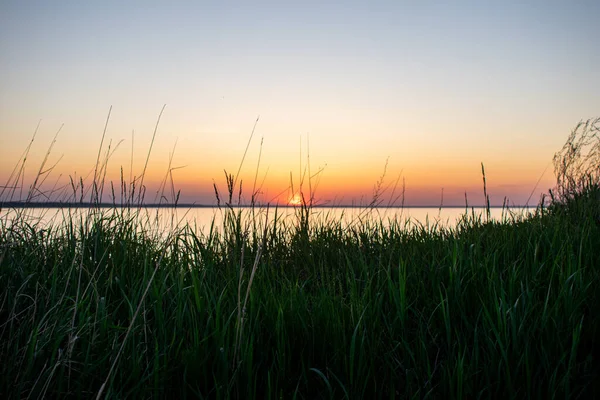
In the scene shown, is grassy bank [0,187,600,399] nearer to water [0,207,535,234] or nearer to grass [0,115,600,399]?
grass [0,115,600,399]

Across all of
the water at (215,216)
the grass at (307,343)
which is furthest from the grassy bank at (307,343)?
the water at (215,216)

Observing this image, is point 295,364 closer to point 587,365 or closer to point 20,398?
point 20,398

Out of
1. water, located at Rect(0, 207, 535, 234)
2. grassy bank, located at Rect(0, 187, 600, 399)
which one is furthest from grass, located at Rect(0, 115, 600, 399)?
water, located at Rect(0, 207, 535, 234)

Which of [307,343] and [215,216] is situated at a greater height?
[215,216]

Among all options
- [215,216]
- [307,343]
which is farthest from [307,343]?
[215,216]

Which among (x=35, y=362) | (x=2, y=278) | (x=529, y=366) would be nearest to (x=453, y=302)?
(x=529, y=366)

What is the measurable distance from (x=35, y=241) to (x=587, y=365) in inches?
130

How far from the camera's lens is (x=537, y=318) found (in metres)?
1.79

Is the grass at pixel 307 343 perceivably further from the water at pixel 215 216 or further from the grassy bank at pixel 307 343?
the water at pixel 215 216

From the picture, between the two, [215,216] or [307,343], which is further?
[215,216]

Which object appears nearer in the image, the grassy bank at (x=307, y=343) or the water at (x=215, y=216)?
the grassy bank at (x=307, y=343)

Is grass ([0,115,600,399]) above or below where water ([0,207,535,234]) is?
below

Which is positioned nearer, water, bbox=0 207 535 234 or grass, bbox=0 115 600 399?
grass, bbox=0 115 600 399

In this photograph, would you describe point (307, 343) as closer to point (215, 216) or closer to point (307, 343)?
point (307, 343)
